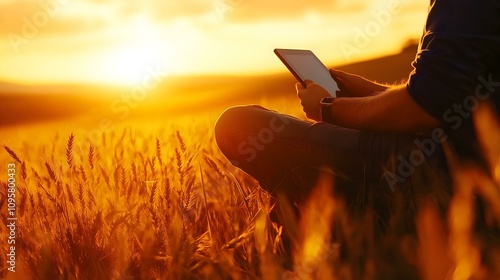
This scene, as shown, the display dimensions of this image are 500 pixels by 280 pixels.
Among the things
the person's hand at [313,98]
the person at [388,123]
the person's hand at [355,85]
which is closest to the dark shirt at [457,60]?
the person at [388,123]

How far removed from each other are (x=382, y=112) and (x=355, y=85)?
0.71 m

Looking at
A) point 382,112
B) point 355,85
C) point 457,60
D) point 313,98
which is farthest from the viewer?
point 355,85

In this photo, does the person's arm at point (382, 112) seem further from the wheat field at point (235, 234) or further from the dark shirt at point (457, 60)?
the wheat field at point (235, 234)

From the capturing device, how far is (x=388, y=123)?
256cm

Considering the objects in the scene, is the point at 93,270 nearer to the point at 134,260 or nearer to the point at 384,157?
the point at 134,260

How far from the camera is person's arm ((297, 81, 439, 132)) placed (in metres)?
2.44

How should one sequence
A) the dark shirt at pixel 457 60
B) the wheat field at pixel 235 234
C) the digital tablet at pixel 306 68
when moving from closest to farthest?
the wheat field at pixel 235 234 < the dark shirt at pixel 457 60 < the digital tablet at pixel 306 68

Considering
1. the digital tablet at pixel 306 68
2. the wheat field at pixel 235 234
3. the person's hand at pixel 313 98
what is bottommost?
the wheat field at pixel 235 234

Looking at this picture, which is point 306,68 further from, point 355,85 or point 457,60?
point 457,60

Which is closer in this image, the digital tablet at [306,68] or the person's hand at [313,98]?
the person's hand at [313,98]

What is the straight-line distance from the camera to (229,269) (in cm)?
231

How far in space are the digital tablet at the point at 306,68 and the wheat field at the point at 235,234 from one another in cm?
54

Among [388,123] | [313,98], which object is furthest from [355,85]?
[388,123]

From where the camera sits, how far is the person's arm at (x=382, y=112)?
8.00 feet
